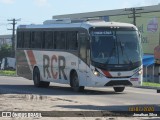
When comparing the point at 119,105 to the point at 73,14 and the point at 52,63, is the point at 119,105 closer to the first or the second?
the point at 52,63

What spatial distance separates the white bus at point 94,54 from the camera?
24.0m

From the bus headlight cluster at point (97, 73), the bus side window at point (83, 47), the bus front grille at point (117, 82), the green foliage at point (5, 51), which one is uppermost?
the bus side window at point (83, 47)

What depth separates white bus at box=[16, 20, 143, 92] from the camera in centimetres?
2403

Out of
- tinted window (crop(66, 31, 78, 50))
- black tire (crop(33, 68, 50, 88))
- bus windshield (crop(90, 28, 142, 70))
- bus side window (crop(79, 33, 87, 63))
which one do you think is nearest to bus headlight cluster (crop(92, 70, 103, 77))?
bus windshield (crop(90, 28, 142, 70))

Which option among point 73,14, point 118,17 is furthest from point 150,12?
point 73,14

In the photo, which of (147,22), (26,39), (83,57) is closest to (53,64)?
(83,57)

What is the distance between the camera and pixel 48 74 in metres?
28.3

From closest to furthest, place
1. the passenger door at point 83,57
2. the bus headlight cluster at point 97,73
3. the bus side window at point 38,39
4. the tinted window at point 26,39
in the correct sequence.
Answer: the bus headlight cluster at point 97,73 < the passenger door at point 83,57 < the bus side window at point 38,39 < the tinted window at point 26,39

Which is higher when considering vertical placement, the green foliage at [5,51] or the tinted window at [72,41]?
the tinted window at [72,41]

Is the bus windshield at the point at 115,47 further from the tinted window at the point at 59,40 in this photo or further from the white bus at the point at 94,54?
the tinted window at the point at 59,40

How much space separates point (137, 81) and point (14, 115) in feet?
36.9

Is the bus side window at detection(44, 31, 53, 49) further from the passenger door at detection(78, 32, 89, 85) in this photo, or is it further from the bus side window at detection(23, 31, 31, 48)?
the passenger door at detection(78, 32, 89, 85)

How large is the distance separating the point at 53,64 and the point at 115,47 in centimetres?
467

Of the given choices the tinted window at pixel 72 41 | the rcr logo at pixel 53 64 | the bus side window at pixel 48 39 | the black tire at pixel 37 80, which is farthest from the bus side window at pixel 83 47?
the black tire at pixel 37 80
